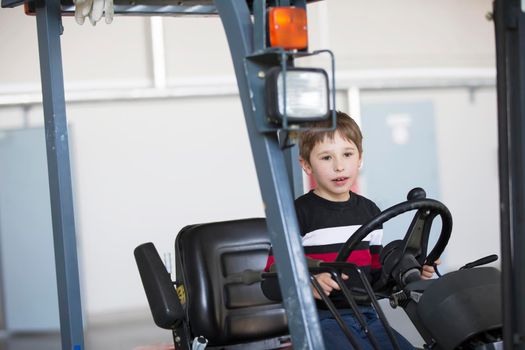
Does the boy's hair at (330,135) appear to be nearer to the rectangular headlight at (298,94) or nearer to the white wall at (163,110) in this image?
the rectangular headlight at (298,94)

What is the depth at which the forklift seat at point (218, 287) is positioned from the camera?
2914 millimetres

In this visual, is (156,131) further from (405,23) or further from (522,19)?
(522,19)

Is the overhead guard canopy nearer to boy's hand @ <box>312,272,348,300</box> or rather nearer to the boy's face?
the boy's face

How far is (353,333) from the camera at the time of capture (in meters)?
2.28

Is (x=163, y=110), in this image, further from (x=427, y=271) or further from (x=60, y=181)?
(x=427, y=271)

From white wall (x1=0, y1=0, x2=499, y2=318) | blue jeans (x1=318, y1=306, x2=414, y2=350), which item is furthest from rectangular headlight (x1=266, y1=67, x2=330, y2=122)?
white wall (x1=0, y1=0, x2=499, y2=318)

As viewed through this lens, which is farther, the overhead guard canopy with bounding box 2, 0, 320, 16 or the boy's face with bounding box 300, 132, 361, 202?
the overhead guard canopy with bounding box 2, 0, 320, 16

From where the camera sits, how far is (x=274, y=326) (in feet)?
10.2

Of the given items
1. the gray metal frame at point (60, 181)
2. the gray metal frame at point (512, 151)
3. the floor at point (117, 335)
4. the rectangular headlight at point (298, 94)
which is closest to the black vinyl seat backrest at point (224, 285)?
the gray metal frame at point (60, 181)

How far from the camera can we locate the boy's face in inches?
105

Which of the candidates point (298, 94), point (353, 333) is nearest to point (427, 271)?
point (353, 333)

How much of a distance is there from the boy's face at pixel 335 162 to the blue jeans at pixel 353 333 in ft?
1.33

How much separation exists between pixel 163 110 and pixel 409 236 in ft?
20.0

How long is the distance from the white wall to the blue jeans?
18.8 feet
